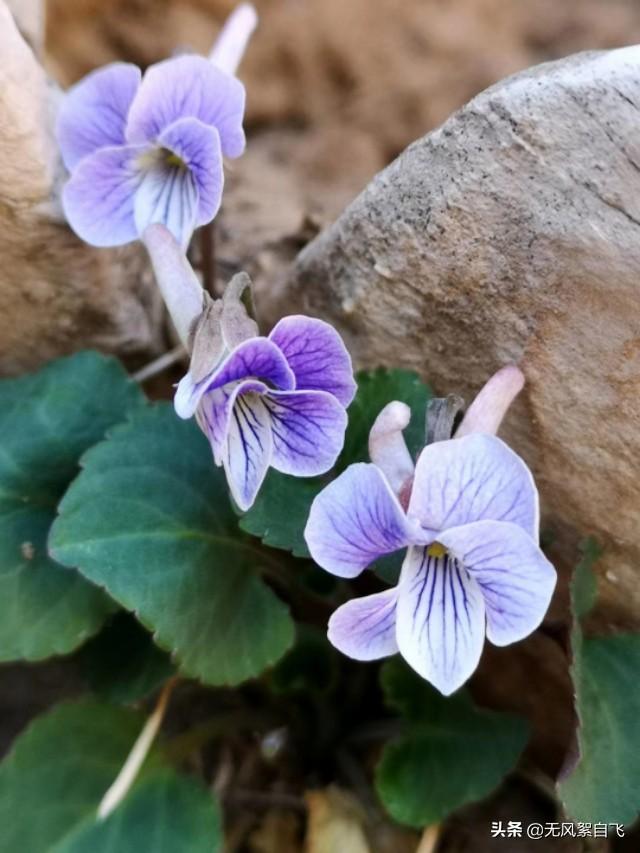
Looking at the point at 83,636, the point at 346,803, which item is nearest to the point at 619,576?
the point at 346,803

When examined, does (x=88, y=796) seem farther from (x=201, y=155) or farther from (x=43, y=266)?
(x=201, y=155)

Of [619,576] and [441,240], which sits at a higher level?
[441,240]

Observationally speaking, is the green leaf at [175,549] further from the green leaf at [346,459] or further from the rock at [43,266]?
the rock at [43,266]

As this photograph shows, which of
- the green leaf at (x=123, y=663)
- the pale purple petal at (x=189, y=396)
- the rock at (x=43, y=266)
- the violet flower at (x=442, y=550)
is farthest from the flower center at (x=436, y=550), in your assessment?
the rock at (x=43, y=266)

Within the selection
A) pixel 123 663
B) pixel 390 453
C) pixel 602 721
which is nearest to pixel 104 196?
pixel 390 453

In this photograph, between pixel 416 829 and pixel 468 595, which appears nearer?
pixel 468 595

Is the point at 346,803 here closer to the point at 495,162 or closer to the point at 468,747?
the point at 468,747

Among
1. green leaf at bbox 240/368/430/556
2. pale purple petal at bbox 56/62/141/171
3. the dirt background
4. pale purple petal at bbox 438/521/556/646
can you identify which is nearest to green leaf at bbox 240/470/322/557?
green leaf at bbox 240/368/430/556
